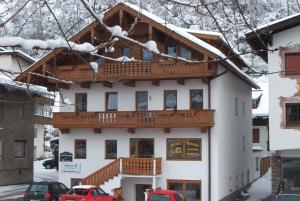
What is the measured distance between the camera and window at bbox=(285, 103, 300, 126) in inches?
1022

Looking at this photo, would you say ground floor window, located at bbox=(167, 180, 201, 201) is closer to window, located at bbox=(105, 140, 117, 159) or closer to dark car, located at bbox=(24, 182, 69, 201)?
window, located at bbox=(105, 140, 117, 159)

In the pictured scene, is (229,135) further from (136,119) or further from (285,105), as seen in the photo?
(136,119)

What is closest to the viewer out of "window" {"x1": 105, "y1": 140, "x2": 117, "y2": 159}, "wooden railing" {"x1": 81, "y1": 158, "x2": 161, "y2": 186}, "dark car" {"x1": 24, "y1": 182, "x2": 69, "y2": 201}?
"dark car" {"x1": 24, "y1": 182, "x2": 69, "y2": 201}

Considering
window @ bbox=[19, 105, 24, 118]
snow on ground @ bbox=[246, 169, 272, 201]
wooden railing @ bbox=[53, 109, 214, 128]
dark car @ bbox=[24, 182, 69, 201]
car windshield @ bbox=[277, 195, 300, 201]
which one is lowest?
snow on ground @ bbox=[246, 169, 272, 201]

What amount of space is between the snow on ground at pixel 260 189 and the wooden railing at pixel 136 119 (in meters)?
7.12

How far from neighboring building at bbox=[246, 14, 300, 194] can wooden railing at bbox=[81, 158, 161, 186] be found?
631cm

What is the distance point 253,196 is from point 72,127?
39.0 feet

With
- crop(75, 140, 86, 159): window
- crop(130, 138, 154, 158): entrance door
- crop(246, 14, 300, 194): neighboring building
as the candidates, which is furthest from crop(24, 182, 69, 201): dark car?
crop(246, 14, 300, 194): neighboring building

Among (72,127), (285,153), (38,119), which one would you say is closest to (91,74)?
(72,127)

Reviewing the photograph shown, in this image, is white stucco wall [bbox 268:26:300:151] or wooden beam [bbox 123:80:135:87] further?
wooden beam [bbox 123:80:135:87]

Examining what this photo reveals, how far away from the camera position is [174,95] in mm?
29766

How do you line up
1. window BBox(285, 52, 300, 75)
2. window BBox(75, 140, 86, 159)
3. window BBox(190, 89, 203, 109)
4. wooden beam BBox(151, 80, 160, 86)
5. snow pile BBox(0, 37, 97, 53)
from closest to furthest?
snow pile BBox(0, 37, 97, 53)
window BBox(285, 52, 300, 75)
window BBox(190, 89, 203, 109)
wooden beam BBox(151, 80, 160, 86)
window BBox(75, 140, 86, 159)

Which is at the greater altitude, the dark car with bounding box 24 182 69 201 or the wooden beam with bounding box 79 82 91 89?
the wooden beam with bounding box 79 82 91 89

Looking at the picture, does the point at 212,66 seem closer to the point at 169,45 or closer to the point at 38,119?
the point at 169,45
